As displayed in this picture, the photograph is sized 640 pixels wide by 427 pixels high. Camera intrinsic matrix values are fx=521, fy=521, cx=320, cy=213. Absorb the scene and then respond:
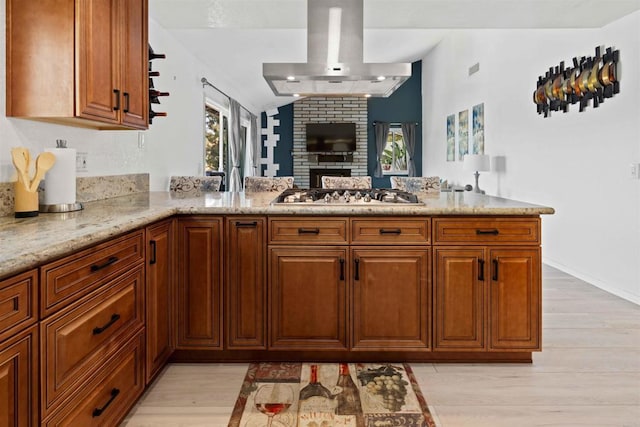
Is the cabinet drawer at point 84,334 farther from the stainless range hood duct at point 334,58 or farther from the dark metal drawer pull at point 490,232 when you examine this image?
the stainless range hood duct at point 334,58

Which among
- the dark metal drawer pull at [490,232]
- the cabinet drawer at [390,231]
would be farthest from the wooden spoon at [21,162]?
the dark metal drawer pull at [490,232]

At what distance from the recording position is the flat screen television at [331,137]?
11.5 meters

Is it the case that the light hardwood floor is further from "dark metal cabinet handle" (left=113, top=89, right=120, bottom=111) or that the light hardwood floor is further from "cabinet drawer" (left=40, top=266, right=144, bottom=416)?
"dark metal cabinet handle" (left=113, top=89, right=120, bottom=111)

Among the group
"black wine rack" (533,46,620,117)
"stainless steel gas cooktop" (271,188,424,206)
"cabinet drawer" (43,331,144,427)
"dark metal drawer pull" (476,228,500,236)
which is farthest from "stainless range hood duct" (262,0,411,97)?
"black wine rack" (533,46,620,117)

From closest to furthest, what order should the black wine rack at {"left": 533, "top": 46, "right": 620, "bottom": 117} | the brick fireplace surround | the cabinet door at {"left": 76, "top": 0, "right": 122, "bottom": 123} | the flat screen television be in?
the cabinet door at {"left": 76, "top": 0, "right": 122, "bottom": 123}, the black wine rack at {"left": 533, "top": 46, "right": 620, "bottom": 117}, the flat screen television, the brick fireplace surround

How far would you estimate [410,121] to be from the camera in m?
11.6

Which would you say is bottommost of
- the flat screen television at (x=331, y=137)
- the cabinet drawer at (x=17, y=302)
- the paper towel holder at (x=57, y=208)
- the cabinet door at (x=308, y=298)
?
the cabinet door at (x=308, y=298)

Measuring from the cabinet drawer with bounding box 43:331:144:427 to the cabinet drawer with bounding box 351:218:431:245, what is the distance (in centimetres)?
110

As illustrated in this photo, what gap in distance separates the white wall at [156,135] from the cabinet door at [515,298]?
2.24 metres

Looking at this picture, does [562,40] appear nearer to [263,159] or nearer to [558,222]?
[558,222]

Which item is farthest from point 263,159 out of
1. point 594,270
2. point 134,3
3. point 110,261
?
point 110,261

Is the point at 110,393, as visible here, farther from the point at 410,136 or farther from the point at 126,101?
the point at 410,136

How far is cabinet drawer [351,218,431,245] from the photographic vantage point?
2.56 metres

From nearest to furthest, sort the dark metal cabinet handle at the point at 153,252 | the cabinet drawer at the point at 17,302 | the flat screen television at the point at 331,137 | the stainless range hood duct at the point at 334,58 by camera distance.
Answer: the cabinet drawer at the point at 17,302, the dark metal cabinet handle at the point at 153,252, the stainless range hood duct at the point at 334,58, the flat screen television at the point at 331,137
